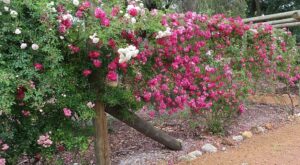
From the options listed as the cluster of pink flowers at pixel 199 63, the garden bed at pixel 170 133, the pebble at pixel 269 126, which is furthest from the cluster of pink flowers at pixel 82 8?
the pebble at pixel 269 126

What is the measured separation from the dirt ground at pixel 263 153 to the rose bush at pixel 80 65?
2.45 ft

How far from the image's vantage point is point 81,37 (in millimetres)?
2996

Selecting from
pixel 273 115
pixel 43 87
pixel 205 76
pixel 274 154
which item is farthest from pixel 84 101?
pixel 273 115

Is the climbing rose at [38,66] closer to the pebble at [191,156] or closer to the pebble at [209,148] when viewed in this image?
the pebble at [191,156]

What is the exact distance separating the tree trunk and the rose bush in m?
0.12

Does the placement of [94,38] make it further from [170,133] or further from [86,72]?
[170,133]

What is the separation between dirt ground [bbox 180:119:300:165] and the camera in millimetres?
4703

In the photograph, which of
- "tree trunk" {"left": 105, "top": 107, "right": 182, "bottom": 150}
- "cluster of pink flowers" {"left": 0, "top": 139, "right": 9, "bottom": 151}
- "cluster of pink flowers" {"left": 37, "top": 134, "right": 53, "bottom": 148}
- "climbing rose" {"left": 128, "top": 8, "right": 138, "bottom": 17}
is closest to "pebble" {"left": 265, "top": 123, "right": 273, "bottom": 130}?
Result: "tree trunk" {"left": 105, "top": 107, "right": 182, "bottom": 150}

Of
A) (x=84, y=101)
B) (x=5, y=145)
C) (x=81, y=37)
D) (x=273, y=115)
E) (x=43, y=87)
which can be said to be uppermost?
(x=81, y=37)

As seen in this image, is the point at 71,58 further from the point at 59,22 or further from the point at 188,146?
the point at 188,146

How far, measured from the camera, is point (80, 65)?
3.22 m

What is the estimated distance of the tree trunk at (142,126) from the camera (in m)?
4.19

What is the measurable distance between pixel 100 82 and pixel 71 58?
1.40ft

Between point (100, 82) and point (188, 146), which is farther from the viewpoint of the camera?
point (188, 146)
